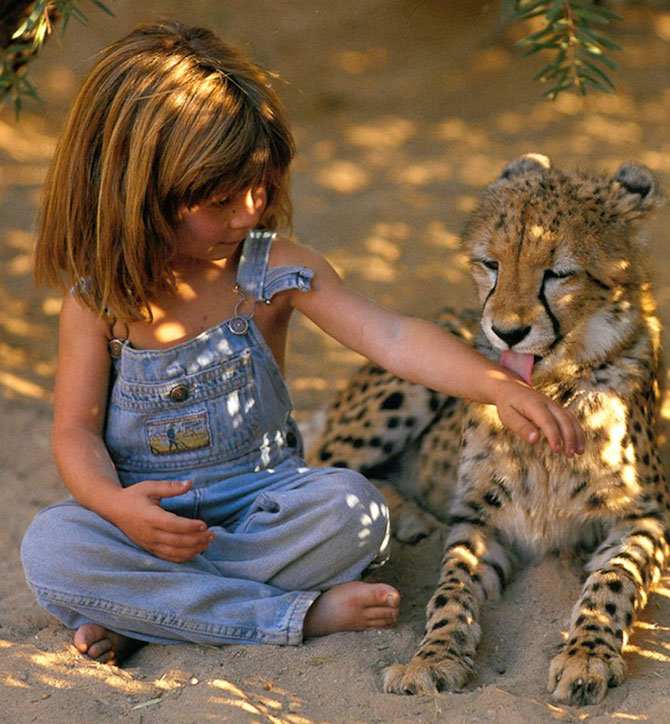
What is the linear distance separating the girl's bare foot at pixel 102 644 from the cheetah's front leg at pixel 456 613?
26.4 inches

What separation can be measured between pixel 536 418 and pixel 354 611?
0.70 metres

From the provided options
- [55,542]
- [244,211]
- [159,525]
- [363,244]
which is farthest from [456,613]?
[363,244]

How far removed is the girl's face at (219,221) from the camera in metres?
2.61

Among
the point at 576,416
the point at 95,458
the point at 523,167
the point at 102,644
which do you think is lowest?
the point at 102,644

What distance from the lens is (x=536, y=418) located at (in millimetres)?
2324

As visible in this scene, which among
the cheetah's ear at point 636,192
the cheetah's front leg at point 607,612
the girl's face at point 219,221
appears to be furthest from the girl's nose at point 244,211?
the cheetah's front leg at point 607,612

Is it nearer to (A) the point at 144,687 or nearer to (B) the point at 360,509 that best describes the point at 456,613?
(B) the point at 360,509

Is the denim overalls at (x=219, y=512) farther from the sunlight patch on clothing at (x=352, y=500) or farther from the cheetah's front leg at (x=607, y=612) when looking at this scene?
the cheetah's front leg at (x=607, y=612)

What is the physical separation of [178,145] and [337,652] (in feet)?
4.14

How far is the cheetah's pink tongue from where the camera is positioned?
2.73m

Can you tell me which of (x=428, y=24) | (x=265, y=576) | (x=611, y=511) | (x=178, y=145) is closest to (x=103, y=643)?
(x=265, y=576)

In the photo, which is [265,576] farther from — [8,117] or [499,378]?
[8,117]

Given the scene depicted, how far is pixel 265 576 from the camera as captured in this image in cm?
271

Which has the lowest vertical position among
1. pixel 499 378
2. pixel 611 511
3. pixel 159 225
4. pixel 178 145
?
pixel 611 511
